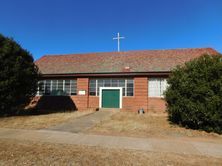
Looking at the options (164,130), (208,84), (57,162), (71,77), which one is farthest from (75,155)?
(71,77)

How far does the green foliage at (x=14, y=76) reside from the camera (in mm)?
13750

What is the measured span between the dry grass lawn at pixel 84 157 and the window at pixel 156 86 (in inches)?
502

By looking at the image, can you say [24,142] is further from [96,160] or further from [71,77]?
[71,77]

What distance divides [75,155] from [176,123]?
7.72 m

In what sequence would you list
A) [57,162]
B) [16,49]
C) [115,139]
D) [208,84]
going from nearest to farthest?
[57,162] < [115,139] < [208,84] < [16,49]

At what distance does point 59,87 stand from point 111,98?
5.61 meters

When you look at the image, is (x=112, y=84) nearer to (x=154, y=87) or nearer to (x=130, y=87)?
(x=130, y=87)

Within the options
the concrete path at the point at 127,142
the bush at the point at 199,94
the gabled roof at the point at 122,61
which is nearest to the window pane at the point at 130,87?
the gabled roof at the point at 122,61

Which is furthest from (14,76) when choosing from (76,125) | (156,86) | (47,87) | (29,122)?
(156,86)

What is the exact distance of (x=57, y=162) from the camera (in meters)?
5.12

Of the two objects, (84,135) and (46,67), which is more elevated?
(46,67)

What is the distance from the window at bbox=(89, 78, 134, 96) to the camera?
19297 mm

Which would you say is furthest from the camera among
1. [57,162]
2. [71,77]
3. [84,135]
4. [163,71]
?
[71,77]

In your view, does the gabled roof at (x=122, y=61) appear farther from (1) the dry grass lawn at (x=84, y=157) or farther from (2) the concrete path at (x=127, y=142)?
(1) the dry grass lawn at (x=84, y=157)
